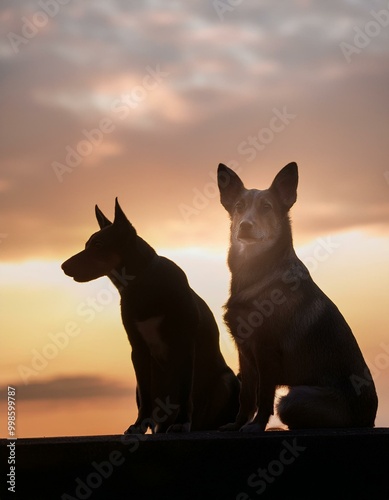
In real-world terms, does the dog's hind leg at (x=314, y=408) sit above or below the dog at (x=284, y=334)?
below

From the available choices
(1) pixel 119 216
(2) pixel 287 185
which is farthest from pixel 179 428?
(2) pixel 287 185

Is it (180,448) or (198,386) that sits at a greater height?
(198,386)

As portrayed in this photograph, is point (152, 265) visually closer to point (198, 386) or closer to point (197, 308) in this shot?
point (197, 308)

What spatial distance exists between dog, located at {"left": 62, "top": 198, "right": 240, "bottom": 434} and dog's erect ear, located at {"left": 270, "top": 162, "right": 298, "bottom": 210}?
100 cm

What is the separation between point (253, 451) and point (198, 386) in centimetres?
142

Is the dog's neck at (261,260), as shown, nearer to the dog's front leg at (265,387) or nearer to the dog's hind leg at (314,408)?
the dog's front leg at (265,387)

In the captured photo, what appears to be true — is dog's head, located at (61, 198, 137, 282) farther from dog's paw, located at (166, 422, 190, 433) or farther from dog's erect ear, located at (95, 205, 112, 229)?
dog's paw, located at (166, 422, 190, 433)

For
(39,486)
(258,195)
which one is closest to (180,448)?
(39,486)

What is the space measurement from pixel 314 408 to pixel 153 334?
4.36 feet

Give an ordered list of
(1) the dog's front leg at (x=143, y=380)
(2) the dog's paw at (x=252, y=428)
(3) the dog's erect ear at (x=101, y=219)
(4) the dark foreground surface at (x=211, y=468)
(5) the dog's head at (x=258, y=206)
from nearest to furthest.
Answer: (4) the dark foreground surface at (x=211, y=468)
(2) the dog's paw at (x=252, y=428)
(5) the dog's head at (x=258, y=206)
(1) the dog's front leg at (x=143, y=380)
(3) the dog's erect ear at (x=101, y=219)

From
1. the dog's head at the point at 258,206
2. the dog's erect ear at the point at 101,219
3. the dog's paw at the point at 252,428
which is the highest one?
the dog's erect ear at the point at 101,219

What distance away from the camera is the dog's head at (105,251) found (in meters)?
7.30

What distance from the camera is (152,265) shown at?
288 inches

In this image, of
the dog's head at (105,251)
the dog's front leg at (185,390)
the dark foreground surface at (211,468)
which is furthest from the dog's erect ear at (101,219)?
the dark foreground surface at (211,468)
